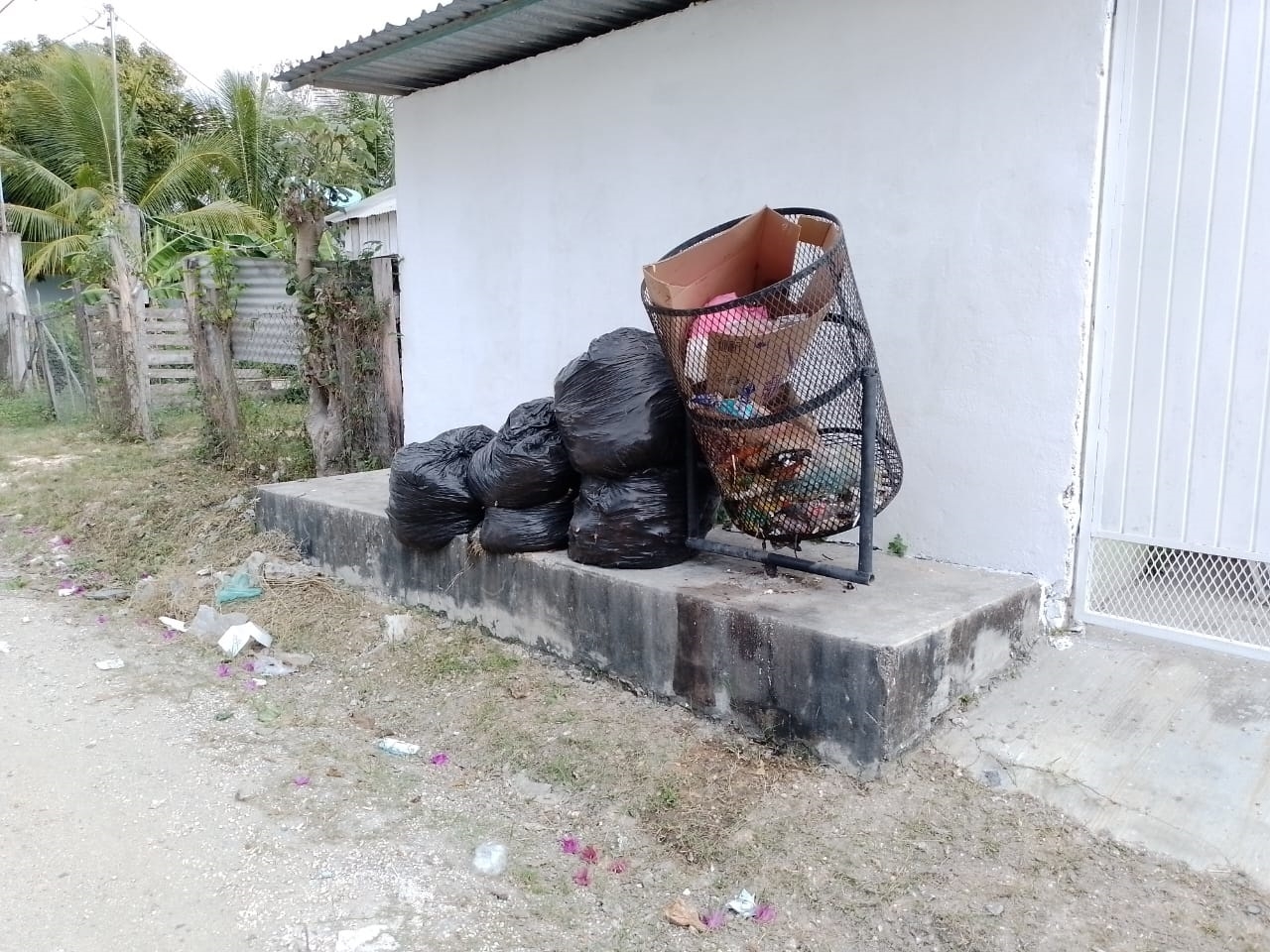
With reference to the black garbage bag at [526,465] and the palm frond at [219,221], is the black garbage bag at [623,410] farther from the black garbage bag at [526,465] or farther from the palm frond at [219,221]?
the palm frond at [219,221]

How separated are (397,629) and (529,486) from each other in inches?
40.2

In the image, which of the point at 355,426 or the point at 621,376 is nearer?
the point at 621,376

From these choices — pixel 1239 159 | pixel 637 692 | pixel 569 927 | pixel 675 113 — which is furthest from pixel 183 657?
pixel 1239 159

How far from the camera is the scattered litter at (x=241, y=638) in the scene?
4371mm

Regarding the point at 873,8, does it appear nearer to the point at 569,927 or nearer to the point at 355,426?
the point at 569,927

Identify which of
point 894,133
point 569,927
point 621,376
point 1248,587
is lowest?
point 569,927

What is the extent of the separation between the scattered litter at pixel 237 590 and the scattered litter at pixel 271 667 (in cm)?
73

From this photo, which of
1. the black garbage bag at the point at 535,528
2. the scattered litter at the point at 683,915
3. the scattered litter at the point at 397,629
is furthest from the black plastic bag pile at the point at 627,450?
the scattered litter at the point at 683,915

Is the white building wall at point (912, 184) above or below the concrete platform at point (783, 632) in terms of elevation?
above

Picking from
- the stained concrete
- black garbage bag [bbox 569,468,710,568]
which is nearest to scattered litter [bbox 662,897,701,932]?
the stained concrete

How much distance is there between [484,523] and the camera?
4.14 metres

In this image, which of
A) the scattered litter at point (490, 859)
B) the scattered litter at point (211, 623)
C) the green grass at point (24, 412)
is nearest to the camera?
the scattered litter at point (490, 859)

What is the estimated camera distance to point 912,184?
3779mm

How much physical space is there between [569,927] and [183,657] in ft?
8.93
